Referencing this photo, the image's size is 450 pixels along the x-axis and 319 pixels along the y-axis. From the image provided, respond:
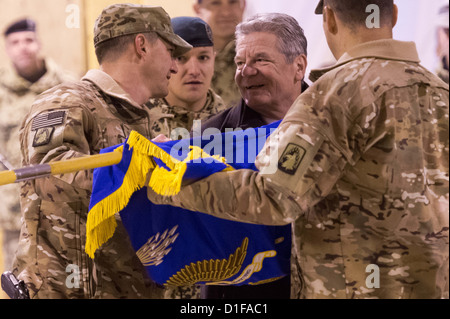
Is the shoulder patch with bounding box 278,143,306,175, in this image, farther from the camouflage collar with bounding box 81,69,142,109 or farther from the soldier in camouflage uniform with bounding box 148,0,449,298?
the camouflage collar with bounding box 81,69,142,109

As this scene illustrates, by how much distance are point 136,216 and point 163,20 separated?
798 millimetres

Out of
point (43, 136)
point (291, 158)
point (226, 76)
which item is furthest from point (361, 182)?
point (226, 76)

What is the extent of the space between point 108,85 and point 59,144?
36cm

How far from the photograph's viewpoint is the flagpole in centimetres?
164

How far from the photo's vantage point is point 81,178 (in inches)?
81.8

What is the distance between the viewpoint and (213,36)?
11.0 feet

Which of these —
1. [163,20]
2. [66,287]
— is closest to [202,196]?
[66,287]

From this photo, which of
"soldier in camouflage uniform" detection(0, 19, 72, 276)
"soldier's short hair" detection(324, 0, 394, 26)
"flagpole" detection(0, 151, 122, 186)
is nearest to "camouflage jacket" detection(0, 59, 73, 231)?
"soldier in camouflage uniform" detection(0, 19, 72, 276)

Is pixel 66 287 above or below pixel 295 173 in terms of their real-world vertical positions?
below

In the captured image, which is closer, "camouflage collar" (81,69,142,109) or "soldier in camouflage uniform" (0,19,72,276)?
"camouflage collar" (81,69,142,109)

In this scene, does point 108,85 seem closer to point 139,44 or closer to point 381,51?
point 139,44

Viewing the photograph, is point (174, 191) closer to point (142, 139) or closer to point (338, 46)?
point (142, 139)

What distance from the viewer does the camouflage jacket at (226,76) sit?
333cm

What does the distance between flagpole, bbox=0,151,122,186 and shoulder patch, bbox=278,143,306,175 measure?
0.46 metres
